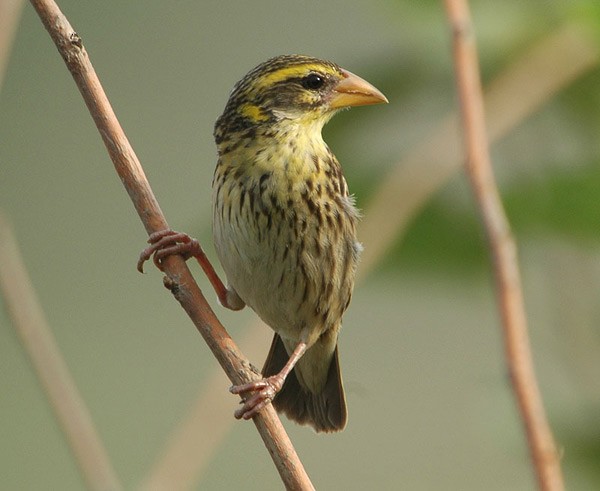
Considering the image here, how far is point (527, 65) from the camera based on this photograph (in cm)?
299

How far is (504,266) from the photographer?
6.36 ft

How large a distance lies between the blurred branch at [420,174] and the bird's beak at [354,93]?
16cm

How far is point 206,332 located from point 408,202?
2.40 ft

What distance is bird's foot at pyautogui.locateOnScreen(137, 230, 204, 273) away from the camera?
95.9 inches

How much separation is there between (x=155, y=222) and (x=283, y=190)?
64cm

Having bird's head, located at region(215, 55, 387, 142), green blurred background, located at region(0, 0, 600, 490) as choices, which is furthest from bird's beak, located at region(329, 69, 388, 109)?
green blurred background, located at region(0, 0, 600, 490)

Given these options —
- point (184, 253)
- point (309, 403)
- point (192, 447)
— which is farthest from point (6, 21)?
point (309, 403)

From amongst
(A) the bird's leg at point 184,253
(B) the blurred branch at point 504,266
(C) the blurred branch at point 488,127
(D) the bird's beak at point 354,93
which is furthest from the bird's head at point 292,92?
(B) the blurred branch at point 504,266

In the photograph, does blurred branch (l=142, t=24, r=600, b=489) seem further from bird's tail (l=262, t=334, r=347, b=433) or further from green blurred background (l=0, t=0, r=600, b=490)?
green blurred background (l=0, t=0, r=600, b=490)

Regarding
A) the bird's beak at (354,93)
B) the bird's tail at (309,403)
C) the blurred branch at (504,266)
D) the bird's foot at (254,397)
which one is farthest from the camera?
the bird's tail at (309,403)

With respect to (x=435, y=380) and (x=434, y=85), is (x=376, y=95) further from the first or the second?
(x=435, y=380)

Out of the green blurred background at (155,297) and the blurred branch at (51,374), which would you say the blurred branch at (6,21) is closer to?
the blurred branch at (51,374)

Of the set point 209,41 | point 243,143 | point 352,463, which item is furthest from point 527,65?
point 209,41

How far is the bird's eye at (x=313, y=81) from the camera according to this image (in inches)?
112
